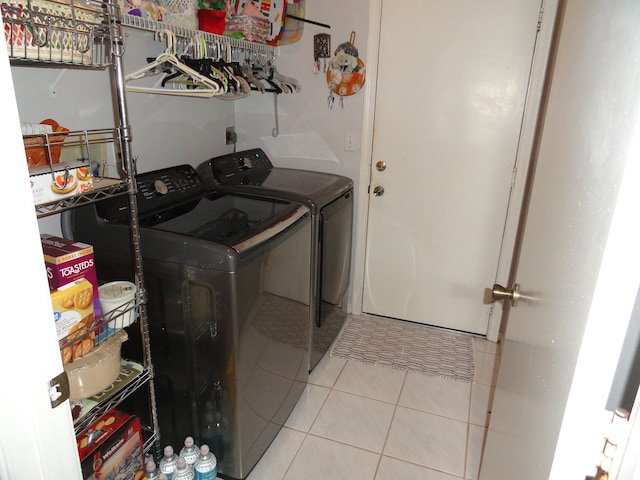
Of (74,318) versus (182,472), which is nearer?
(74,318)

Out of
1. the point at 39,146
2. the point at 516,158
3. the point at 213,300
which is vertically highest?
the point at 39,146

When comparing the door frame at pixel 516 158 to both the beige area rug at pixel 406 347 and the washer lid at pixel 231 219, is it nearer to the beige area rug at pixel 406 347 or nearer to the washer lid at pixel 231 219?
the beige area rug at pixel 406 347

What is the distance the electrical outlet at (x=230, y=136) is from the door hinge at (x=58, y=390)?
6.92 feet

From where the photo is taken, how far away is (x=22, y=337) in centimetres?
67

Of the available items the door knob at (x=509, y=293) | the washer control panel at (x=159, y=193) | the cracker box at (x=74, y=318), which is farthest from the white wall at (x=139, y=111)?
the door knob at (x=509, y=293)

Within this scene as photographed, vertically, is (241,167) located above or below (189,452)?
above

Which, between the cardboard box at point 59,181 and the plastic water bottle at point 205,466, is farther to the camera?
the plastic water bottle at point 205,466

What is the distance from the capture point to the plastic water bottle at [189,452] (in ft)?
5.08

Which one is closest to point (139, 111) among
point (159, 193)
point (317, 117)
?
point (159, 193)

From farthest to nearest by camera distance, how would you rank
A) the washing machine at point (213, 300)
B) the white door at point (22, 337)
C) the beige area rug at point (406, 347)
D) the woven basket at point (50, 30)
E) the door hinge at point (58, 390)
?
1. the beige area rug at point (406, 347)
2. the washing machine at point (213, 300)
3. the woven basket at point (50, 30)
4. the door hinge at point (58, 390)
5. the white door at point (22, 337)

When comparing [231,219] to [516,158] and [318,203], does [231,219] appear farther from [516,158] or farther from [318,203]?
[516,158]

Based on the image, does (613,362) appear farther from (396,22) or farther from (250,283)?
(396,22)

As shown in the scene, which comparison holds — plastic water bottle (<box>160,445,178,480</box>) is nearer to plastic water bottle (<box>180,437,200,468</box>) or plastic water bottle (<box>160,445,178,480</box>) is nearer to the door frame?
plastic water bottle (<box>180,437,200,468</box>)

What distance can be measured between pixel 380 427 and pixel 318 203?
42.1 inches
